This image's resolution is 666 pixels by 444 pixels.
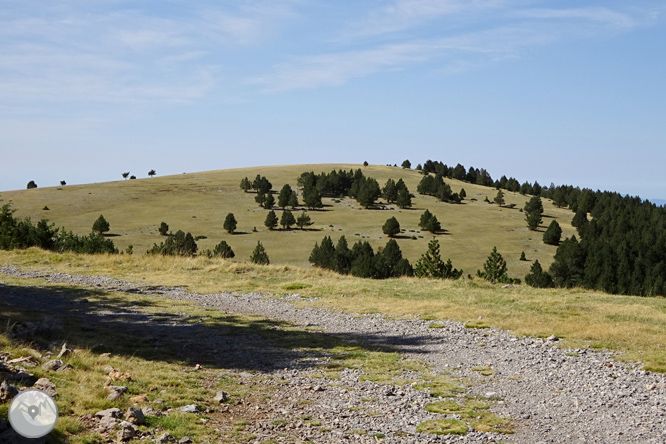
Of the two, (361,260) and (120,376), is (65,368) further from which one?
(361,260)

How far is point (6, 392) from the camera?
6.40 meters

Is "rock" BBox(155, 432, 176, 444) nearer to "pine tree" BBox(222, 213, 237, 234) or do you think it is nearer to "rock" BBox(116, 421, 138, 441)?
"rock" BBox(116, 421, 138, 441)

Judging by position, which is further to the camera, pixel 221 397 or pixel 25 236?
pixel 25 236

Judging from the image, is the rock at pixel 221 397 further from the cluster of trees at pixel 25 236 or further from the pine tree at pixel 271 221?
the pine tree at pixel 271 221

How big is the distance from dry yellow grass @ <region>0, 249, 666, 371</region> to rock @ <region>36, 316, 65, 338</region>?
899 cm

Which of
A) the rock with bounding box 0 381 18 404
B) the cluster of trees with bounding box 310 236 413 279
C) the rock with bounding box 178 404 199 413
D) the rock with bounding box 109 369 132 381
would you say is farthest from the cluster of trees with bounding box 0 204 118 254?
the cluster of trees with bounding box 310 236 413 279

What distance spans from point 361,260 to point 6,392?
57.5 m

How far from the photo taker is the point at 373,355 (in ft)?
37.2

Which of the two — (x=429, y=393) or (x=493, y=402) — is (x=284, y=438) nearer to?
(x=429, y=393)

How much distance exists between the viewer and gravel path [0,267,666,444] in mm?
6809

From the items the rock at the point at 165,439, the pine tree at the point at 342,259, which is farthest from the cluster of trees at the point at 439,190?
the rock at the point at 165,439

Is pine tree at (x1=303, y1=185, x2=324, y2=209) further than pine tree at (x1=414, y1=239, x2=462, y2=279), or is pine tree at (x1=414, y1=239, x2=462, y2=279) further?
pine tree at (x1=303, y1=185, x2=324, y2=209)

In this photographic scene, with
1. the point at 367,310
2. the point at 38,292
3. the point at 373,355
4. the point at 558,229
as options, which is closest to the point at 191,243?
the point at 38,292

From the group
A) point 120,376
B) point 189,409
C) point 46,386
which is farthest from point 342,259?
point 46,386
